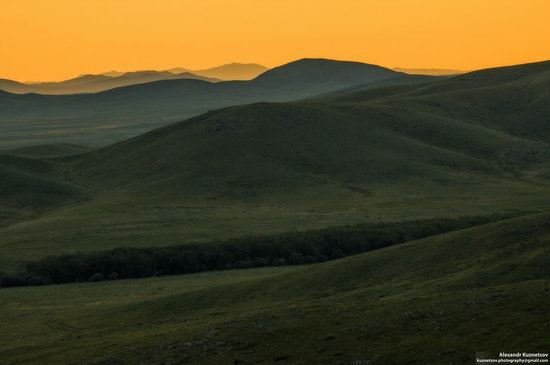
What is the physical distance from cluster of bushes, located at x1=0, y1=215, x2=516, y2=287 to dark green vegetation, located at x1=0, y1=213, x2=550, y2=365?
11.5m

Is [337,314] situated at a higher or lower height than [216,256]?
higher

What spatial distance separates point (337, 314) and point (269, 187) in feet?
379

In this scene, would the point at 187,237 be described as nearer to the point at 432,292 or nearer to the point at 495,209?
the point at 495,209

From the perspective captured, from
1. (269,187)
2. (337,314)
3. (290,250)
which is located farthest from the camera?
(269,187)

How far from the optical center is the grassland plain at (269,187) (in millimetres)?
126938

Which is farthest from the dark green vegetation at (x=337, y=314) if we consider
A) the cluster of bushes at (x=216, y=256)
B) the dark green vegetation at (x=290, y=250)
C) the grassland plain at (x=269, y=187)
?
the grassland plain at (x=269, y=187)

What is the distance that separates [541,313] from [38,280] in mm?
69808

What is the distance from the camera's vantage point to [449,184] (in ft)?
529

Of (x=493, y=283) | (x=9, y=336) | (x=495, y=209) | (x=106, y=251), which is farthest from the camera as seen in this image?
(x=495, y=209)

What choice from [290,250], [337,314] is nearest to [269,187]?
[290,250]

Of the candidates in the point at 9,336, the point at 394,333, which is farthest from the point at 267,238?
the point at 394,333

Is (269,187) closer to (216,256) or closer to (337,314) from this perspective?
(216,256)

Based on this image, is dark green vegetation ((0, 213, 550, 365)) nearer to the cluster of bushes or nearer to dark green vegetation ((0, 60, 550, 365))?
dark green vegetation ((0, 60, 550, 365))

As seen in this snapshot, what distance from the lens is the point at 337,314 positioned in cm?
4934
